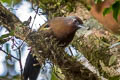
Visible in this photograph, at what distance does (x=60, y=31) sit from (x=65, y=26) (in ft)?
0.18

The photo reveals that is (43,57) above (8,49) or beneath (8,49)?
beneath

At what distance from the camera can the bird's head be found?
1.82m

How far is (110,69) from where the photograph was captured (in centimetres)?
168

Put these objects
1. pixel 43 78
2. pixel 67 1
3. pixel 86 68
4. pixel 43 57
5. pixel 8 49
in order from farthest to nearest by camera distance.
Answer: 1. pixel 67 1
2. pixel 43 78
3. pixel 86 68
4. pixel 43 57
5. pixel 8 49

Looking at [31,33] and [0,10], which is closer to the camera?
[31,33]

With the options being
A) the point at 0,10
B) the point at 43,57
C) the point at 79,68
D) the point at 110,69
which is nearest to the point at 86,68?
the point at 79,68

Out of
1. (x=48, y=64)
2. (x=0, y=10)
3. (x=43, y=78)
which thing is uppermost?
(x=0, y=10)

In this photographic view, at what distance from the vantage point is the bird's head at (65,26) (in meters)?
1.82

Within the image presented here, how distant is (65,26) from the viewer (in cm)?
186

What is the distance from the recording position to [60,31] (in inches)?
72.1

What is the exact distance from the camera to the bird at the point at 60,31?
1.81 meters

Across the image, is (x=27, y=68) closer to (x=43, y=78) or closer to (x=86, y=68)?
(x=43, y=78)

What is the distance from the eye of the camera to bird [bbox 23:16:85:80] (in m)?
1.81

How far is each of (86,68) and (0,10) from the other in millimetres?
568
